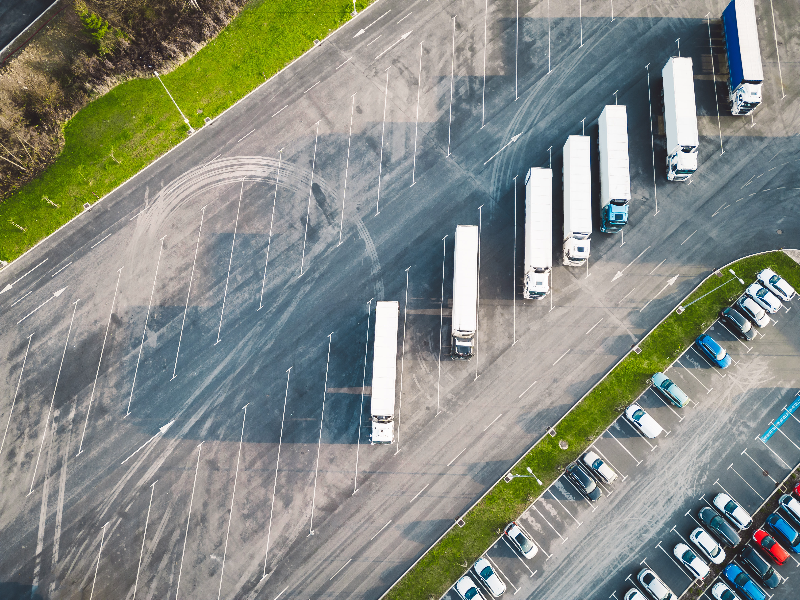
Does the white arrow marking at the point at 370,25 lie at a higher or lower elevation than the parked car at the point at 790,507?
higher

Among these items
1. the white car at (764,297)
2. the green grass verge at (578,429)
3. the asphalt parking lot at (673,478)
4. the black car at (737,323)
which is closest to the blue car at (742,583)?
the asphalt parking lot at (673,478)

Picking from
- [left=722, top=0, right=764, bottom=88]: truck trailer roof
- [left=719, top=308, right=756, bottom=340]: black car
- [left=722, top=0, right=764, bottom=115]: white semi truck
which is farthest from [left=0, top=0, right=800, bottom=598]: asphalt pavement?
[left=719, top=308, right=756, bottom=340]: black car

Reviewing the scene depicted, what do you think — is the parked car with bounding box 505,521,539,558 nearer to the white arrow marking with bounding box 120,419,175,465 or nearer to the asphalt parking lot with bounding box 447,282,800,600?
the asphalt parking lot with bounding box 447,282,800,600

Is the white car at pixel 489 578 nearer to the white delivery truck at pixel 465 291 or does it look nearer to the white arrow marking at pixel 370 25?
the white delivery truck at pixel 465 291

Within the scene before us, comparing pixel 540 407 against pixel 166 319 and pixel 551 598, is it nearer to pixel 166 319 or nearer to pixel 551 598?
pixel 551 598

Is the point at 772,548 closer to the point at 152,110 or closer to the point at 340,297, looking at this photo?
the point at 340,297

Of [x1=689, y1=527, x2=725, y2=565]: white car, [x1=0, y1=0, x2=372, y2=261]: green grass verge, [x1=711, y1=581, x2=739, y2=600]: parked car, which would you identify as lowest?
[x1=711, y1=581, x2=739, y2=600]: parked car

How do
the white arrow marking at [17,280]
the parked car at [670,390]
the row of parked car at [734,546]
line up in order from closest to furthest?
the row of parked car at [734,546] < the parked car at [670,390] < the white arrow marking at [17,280]

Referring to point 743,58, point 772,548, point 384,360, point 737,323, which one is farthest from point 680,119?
point 772,548
